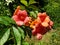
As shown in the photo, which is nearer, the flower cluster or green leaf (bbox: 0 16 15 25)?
the flower cluster

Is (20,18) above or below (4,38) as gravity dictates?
above

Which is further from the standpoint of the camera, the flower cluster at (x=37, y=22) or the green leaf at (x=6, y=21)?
the green leaf at (x=6, y=21)

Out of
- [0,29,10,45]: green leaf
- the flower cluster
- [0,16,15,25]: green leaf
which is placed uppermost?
the flower cluster

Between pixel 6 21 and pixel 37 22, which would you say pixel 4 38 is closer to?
pixel 6 21

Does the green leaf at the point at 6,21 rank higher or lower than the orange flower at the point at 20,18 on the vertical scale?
lower

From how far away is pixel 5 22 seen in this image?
1568 millimetres

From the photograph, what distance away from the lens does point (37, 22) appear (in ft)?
4.84

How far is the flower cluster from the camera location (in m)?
1.46

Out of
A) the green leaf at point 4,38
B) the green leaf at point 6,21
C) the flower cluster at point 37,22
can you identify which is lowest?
the green leaf at point 4,38

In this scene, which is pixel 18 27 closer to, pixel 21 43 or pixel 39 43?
pixel 21 43

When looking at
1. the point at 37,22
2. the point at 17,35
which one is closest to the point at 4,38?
the point at 17,35

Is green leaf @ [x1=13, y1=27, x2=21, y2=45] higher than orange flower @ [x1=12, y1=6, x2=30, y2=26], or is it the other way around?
orange flower @ [x1=12, y1=6, x2=30, y2=26]

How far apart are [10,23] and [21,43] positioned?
0.13 m

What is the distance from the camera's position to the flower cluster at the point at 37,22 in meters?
1.46
